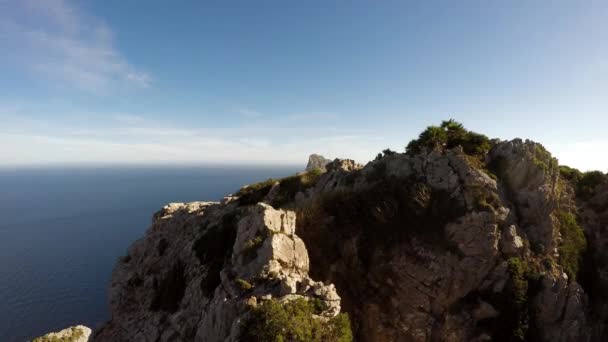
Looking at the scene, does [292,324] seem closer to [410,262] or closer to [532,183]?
[410,262]

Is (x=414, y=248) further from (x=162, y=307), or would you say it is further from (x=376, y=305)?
(x=162, y=307)

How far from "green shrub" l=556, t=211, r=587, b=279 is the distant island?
97 millimetres

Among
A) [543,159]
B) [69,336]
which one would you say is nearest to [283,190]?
[543,159]

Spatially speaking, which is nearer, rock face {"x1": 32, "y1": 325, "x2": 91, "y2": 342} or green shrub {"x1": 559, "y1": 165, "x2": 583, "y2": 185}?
green shrub {"x1": 559, "y1": 165, "x2": 583, "y2": 185}

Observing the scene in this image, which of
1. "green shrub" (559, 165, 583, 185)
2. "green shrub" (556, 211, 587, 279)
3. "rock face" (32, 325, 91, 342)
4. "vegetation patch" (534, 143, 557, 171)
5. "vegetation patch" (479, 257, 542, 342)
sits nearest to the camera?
"vegetation patch" (479, 257, 542, 342)

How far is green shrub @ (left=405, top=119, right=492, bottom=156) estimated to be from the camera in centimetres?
2726

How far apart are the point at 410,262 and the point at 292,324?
1176cm

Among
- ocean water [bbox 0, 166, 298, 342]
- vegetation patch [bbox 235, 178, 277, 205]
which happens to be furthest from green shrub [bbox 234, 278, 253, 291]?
ocean water [bbox 0, 166, 298, 342]

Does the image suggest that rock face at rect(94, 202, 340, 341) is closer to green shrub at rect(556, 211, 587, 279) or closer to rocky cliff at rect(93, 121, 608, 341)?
rocky cliff at rect(93, 121, 608, 341)

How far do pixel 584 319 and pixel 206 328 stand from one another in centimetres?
2611

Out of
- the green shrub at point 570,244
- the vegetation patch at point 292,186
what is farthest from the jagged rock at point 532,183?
the vegetation patch at point 292,186

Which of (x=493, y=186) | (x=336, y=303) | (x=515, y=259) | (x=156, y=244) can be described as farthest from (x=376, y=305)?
(x=156, y=244)

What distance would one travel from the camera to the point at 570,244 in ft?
72.6

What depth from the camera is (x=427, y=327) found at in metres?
18.8
